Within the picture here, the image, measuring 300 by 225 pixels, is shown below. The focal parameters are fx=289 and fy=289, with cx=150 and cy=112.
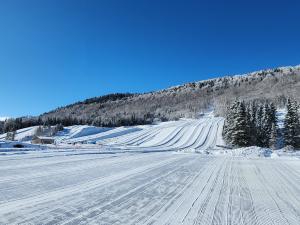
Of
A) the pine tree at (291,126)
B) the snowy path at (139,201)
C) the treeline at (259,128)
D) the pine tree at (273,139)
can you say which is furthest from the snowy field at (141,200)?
the pine tree at (273,139)

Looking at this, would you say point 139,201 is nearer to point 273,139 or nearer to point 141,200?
point 141,200

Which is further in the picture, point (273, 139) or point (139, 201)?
point (273, 139)

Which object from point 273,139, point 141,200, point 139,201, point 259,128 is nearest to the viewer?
point 139,201

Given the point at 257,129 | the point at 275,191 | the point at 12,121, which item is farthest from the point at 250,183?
the point at 12,121

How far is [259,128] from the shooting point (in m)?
58.2

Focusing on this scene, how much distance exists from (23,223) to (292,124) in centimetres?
5401

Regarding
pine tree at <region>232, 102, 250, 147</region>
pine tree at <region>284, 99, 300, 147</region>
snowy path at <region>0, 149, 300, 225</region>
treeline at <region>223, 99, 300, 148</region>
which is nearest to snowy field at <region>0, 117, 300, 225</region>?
snowy path at <region>0, 149, 300, 225</region>

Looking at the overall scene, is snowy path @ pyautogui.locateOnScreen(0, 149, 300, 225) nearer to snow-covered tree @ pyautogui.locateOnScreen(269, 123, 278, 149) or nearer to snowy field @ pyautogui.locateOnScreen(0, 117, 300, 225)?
snowy field @ pyautogui.locateOnScreen(0, 117, 300, 225)

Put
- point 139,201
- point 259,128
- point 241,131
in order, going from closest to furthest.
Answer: point 139,201 → point 241,131 → point 259,128

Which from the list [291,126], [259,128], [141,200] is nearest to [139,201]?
[141,200]

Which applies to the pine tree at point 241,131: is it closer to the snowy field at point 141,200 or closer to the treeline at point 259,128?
the treeline at point 259,128

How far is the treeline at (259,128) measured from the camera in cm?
4578

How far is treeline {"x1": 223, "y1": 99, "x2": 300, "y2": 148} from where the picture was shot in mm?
45781

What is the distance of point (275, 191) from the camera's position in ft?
27.2
